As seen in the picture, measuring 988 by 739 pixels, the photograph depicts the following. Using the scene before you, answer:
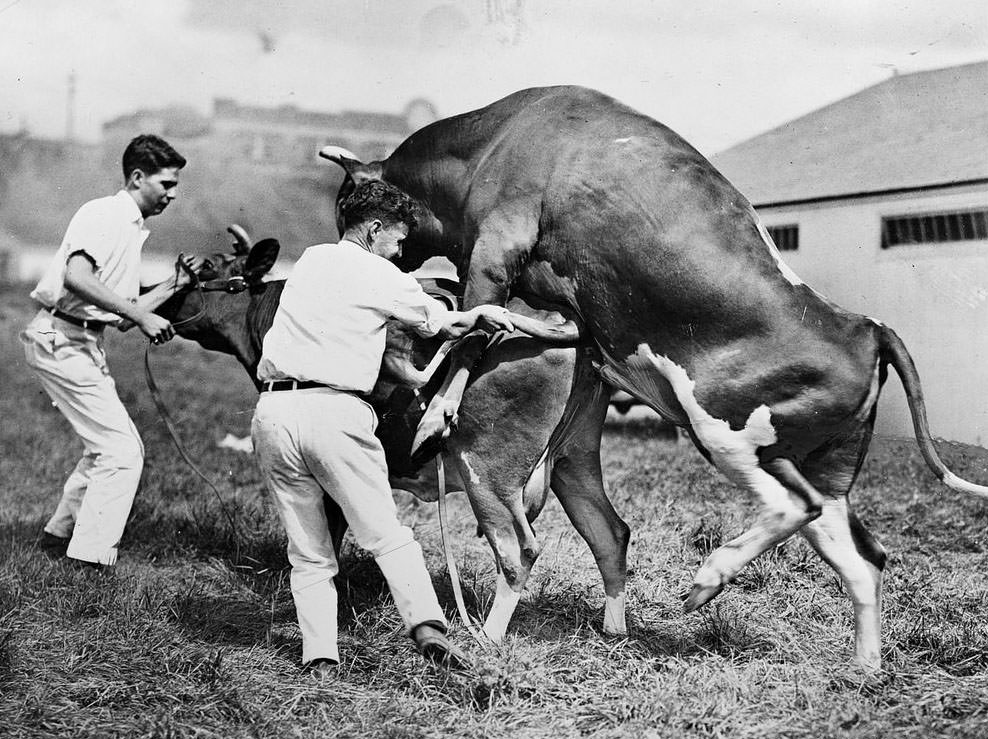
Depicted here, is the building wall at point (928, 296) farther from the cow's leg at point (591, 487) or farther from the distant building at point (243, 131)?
the distant building at point (243, 131)

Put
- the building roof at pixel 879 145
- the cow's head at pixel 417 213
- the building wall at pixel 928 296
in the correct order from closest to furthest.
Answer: the cow's head at pixel 417 213
the building wall at pixel 928 296
the building roof at pixel 879 145

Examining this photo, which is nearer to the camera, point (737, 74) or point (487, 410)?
point (487, 410)

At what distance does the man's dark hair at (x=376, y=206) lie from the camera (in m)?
4.61

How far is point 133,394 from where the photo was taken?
1379 centimetres

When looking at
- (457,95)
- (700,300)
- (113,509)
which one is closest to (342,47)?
(457,95)

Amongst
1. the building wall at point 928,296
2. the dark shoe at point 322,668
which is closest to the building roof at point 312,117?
the building wall at point 928,296

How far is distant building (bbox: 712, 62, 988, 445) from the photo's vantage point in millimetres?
8633

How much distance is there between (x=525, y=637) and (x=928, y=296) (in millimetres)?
5392

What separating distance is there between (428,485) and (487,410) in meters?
0.76

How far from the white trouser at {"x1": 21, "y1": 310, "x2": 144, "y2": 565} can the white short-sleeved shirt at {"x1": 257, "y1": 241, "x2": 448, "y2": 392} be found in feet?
6.43

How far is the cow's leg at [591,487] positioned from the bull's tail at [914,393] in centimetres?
137

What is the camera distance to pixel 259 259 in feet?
20.4

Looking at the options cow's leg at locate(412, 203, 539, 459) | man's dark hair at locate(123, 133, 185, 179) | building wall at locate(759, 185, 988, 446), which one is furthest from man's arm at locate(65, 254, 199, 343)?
building wall at locate(759, 185, 988, 446)

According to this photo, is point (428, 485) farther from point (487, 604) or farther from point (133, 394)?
point (133, 394)
